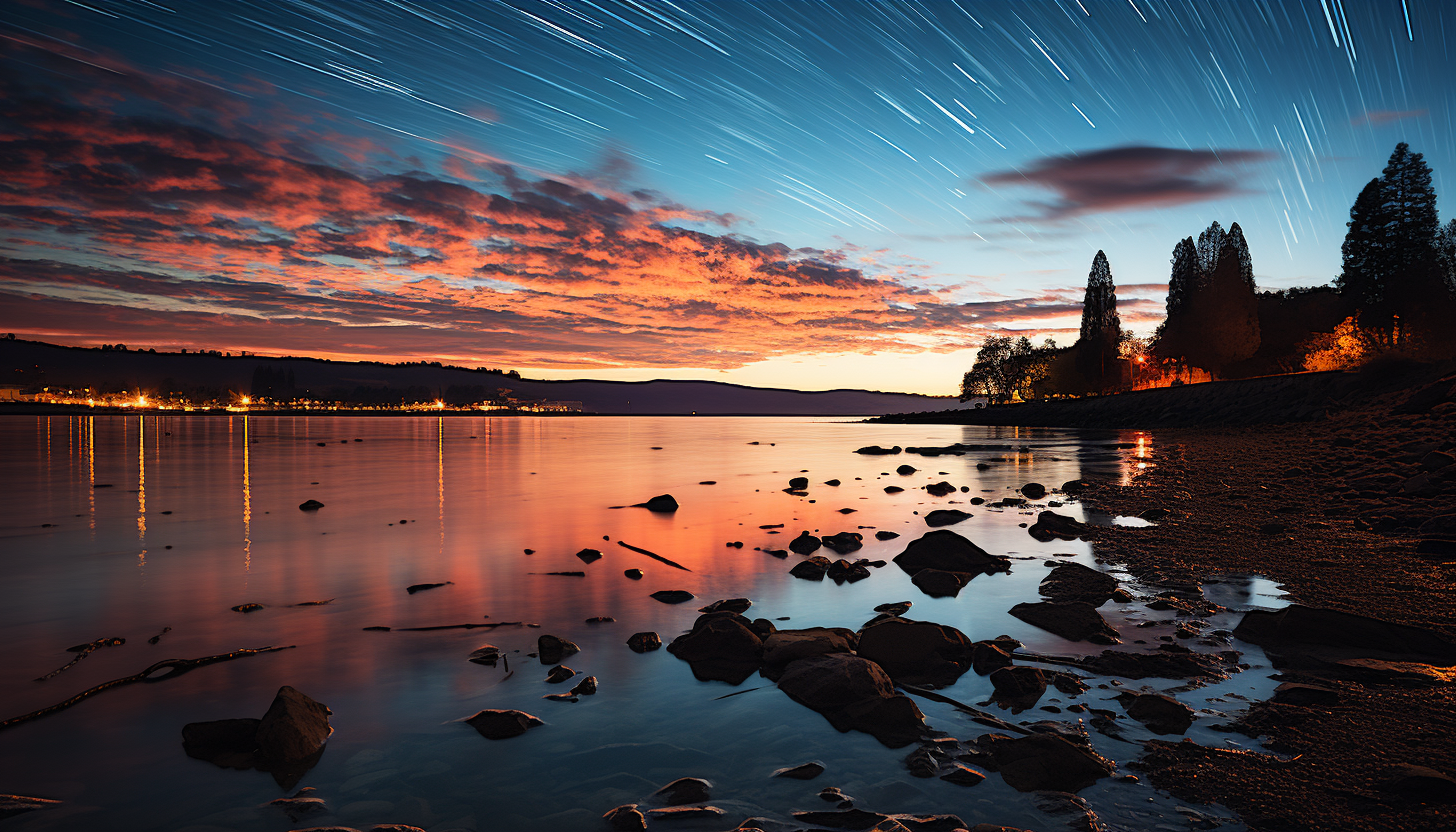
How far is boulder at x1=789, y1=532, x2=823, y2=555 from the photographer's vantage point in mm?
14078

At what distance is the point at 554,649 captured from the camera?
317 inches

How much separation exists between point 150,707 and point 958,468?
3565 cm

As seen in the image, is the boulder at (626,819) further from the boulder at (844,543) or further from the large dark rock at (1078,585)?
the boulder at (844,543)

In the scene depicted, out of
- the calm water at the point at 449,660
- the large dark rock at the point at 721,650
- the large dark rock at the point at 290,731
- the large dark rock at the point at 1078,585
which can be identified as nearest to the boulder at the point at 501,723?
the calm water at the point at 449,660

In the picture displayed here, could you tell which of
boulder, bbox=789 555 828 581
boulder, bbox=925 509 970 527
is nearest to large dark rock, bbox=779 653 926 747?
boulder, bbox=789 555 828 581

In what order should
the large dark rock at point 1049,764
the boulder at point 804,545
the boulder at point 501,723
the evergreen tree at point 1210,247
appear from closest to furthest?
the large dark rock at point 1049,764, the boulder at point 501,723, the boulder at point 804,545, the evergreen tree at point 1210,247

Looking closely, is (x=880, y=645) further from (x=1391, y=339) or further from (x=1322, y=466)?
(x=1391, y=339)

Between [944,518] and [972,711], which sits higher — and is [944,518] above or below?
below

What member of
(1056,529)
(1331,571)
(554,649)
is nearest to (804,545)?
(1056,529)

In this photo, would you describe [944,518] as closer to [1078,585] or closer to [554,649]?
[1078,585]

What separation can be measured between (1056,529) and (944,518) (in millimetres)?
3063

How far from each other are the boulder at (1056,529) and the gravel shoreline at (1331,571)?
2.19ft

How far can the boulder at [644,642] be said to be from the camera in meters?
8.27

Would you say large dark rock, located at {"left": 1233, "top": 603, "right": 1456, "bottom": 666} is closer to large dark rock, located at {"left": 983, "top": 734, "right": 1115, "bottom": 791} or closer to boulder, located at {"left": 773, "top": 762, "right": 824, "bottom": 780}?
large dark rock, located at {"left": 983, "top": 734, "right": 1115, "bottom": 791}
